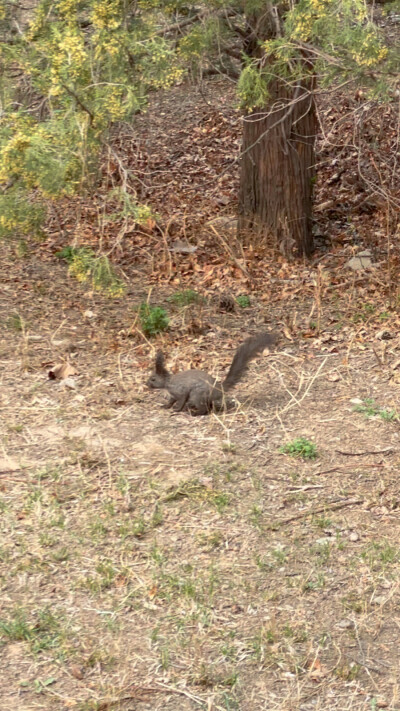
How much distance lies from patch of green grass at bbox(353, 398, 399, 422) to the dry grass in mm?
17

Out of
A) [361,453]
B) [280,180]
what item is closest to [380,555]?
[361,453]

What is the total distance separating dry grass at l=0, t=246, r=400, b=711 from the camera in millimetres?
3785

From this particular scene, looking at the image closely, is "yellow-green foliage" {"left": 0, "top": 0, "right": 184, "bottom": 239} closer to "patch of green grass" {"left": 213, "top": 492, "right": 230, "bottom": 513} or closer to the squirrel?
the squirrel

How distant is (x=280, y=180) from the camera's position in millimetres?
8672

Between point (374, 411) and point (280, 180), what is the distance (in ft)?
11.1

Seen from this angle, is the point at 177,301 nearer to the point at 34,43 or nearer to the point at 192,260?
the point at 192,260

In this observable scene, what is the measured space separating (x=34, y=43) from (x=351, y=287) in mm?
3441

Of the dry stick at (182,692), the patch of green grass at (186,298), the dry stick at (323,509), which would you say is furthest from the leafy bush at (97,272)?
the dry stick at (182,692)

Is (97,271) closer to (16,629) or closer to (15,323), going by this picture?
(15,323)

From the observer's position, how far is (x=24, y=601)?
4191 mm

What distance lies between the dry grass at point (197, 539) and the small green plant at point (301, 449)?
62mm

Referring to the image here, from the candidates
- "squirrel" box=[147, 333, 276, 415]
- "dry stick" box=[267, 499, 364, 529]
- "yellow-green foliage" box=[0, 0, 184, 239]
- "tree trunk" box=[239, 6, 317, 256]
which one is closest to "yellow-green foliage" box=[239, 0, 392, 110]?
"yellow-green foliage" box=[0, 0, 184, 239]

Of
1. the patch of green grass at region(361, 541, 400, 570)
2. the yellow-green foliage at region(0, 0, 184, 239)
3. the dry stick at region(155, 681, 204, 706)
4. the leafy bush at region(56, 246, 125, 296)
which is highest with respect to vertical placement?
the yellow-green foliage at region(0, 0, 184, 239)

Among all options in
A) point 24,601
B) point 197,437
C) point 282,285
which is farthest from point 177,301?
point 24,601
